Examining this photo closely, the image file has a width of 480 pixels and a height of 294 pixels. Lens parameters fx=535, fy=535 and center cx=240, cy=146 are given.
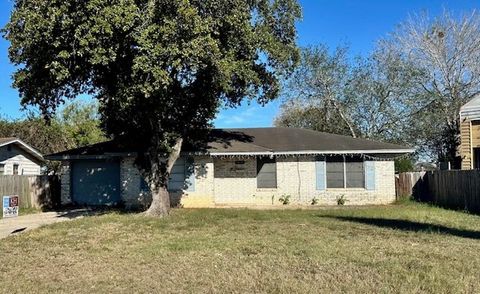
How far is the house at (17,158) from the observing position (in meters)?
27.5

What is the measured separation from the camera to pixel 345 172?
2405 cm

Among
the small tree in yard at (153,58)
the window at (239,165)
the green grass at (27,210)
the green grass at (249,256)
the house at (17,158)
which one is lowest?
the green grass at (249,256)

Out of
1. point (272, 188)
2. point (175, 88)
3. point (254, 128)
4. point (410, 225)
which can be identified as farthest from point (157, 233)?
point (254, 128)

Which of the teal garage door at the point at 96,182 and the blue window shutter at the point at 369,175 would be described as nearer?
the blue window shutter at the point at 369,175

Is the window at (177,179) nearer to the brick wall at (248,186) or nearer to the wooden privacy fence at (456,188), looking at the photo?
the brick wall at (248,186)

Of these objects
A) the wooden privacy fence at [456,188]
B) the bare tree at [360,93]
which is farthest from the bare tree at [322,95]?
the wooden privacy fence at [456,188]

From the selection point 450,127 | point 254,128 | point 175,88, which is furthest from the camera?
point 450,127

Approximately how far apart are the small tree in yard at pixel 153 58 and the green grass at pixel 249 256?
147 inches

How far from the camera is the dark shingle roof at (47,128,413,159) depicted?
2345 cm

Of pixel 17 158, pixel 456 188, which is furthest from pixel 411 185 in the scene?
pixel 17 158

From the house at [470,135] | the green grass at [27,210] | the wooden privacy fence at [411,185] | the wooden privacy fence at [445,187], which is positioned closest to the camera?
the wooden privacy fence at [445,187]

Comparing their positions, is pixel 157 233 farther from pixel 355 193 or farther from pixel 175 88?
pixel 355 193

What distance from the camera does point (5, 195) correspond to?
2280cm

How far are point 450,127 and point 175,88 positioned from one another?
24392 mm
